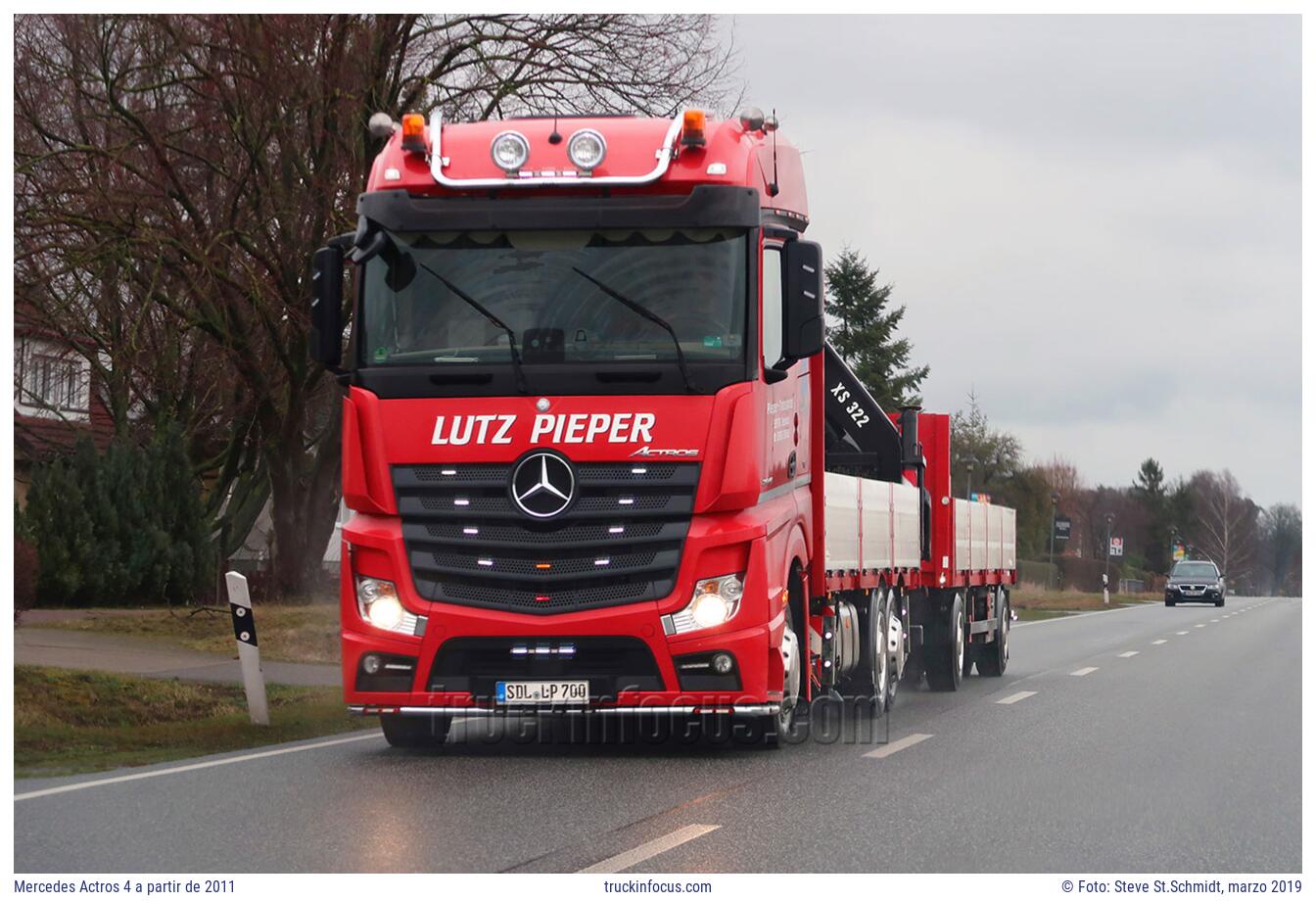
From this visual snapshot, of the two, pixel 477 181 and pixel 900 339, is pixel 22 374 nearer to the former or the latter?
pixel 477 181

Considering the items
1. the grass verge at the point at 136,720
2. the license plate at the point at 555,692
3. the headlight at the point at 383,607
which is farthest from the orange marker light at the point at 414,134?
the grass verge at the point at 136,720

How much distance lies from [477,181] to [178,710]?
542 cm

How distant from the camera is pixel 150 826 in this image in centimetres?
770

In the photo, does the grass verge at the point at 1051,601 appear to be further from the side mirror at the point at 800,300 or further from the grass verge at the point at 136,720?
the side mirror at the point at 800,300

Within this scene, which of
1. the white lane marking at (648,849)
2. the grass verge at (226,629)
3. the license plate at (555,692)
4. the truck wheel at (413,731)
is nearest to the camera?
the white lane marking at (648,849)

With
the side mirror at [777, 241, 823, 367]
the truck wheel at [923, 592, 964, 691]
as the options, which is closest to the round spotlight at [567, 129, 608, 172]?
the side mirror at [777, 241, 823, 367]

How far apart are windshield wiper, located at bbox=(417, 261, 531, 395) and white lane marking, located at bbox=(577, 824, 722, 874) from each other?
9.78 ft

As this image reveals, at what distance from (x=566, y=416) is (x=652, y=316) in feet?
2.49

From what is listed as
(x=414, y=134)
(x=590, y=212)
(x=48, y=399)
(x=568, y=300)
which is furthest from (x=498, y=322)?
(x=48, y=399)

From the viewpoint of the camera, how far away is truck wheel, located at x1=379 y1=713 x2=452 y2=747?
11.0m

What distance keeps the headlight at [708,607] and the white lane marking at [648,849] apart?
6.45ft

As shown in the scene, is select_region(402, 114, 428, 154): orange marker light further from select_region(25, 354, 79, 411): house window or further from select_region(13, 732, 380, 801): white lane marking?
select_region(25, 354, 79, 411): house window

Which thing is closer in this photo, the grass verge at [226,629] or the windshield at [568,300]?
the windshield at [568,300]

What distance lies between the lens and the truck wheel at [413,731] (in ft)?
35.9
